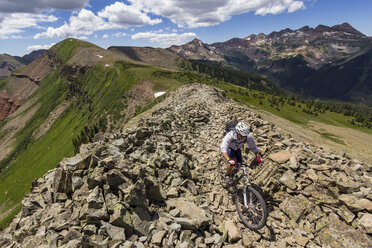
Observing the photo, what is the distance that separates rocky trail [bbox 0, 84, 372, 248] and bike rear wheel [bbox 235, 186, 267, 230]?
1.45ft

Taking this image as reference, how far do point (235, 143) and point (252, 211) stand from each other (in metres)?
4.24

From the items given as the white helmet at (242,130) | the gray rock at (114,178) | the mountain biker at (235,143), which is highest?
the white helmet at (242,130)

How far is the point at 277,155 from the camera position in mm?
14703

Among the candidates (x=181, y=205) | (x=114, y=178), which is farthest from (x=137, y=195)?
(x=181, y=205)

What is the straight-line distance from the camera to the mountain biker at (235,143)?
11.7 meters

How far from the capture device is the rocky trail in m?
8.98

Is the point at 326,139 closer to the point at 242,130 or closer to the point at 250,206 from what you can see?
the point at 242,130

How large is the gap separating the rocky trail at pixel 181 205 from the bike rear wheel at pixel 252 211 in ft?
1.45

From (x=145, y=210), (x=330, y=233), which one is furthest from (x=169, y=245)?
(x=330, y=233)

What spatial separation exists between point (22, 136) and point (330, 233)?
805 ft

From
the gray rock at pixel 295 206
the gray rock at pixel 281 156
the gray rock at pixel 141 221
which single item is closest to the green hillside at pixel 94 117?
the gray rock at pixel 281 156

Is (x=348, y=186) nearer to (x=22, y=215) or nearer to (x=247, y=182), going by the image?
(x=247, y=182)

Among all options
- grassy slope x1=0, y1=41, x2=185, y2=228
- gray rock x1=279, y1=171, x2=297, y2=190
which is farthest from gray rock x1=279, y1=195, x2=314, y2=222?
grassy slope x1=0, y1=41, x2=185, y2=228

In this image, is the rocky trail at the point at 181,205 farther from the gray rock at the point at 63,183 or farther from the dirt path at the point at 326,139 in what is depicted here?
the dirt path at the point at 326,139
